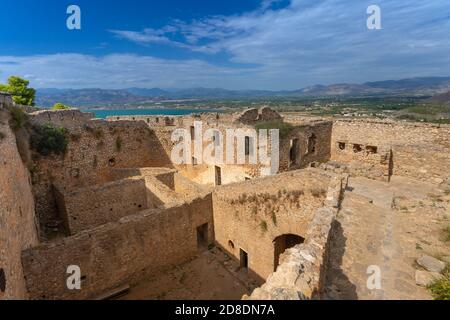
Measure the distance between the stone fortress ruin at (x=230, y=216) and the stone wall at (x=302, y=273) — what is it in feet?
0.09

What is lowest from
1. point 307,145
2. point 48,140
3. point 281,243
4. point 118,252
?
point 281,243

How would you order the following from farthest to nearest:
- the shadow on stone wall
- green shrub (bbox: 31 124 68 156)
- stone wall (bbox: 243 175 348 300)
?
green shrub (bbox: 31 124 68 156) → the shadow on stone wall → stone wall (bbox: 243 175 348 300)

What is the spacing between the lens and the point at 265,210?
416 inches

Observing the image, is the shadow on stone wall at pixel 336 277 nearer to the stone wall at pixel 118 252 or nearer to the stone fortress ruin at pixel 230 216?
the stone fortress ruin at pixel 230 216

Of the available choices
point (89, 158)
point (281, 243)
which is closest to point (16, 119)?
point (89, 158)

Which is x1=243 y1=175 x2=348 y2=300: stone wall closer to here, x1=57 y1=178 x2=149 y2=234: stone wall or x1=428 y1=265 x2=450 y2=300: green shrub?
x1=428 y1=265 x2=450 y2=300: green shrub

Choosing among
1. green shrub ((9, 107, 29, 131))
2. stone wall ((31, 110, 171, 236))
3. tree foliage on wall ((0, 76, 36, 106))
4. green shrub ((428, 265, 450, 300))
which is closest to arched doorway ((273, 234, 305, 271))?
green shrub ((428, 265, 450, 300))

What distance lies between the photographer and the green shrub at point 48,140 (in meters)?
13.8

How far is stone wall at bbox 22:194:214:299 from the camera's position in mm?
8055

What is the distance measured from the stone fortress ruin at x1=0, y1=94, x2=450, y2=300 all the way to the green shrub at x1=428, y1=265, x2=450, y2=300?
17 cm

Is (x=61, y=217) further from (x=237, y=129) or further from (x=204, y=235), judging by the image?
(x=237, y=129)

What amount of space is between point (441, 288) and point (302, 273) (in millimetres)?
2334

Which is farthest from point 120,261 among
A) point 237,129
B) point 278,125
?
point 278,125

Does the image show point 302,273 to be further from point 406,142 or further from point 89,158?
point 89,158
